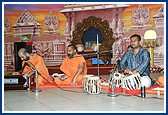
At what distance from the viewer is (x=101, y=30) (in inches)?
387

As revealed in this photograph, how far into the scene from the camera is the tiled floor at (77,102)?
3.64 m

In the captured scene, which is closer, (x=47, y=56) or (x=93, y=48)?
(x=93, y=48)

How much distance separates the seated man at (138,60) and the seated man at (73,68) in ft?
4.40

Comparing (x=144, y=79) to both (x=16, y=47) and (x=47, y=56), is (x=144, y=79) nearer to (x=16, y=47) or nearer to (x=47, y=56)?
(x=16, y=47)

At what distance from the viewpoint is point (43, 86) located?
19.1 feet

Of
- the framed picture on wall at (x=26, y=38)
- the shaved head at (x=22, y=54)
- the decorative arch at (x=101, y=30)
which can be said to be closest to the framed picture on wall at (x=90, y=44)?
the decorative arch at (x=101, y=30)

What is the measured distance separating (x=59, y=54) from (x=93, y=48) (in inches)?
86.2

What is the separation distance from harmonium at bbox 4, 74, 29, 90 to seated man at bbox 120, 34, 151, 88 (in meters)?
2.42

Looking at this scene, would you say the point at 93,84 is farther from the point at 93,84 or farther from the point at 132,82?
the point at 132,82

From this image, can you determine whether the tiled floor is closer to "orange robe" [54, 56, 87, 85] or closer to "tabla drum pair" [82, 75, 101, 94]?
"tabla drum pair" [82, 75, 101, 94]

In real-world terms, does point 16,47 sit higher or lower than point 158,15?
lower

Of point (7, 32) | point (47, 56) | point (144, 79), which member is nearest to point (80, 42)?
point (47, 56)

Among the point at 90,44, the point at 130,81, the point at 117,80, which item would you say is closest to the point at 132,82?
the point at 130,81

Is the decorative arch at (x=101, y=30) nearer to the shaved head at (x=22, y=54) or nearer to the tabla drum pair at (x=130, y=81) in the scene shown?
the shaved head at (x=22, y=54)
